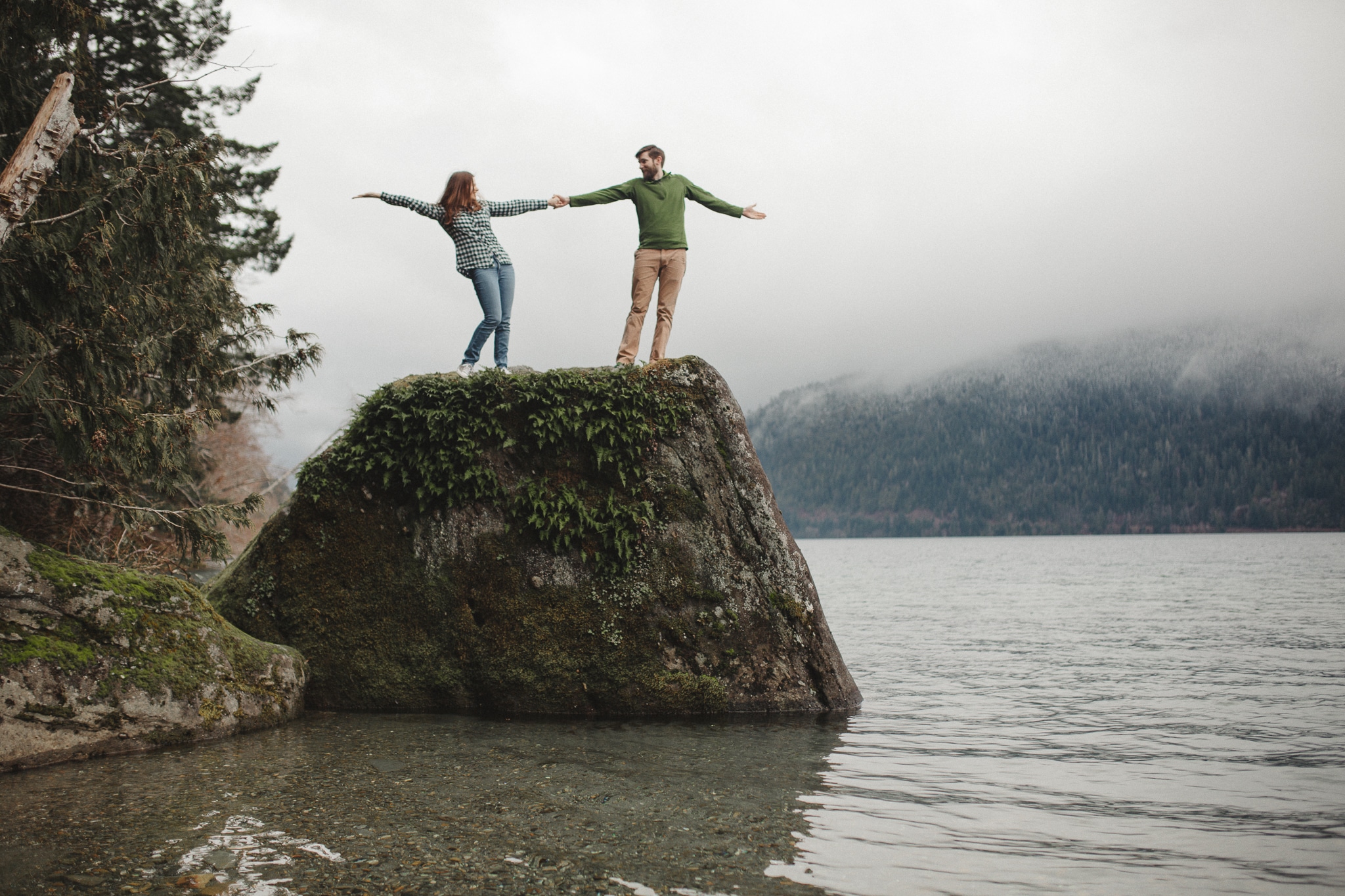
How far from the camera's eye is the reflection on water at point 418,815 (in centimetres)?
486

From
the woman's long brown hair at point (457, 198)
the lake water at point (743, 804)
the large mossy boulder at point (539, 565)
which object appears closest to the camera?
the lake water at point (743, 804)

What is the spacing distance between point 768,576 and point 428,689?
174 inches

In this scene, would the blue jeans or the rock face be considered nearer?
the rock face

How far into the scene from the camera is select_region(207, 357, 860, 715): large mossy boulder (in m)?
10.2

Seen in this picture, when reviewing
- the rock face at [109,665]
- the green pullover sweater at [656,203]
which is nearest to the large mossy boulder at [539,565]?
the rock face at [109,665]

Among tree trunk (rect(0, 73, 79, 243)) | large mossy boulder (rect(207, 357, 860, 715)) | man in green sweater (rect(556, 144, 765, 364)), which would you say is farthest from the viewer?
man in green sweater (rect(556, 144, 765, 364))

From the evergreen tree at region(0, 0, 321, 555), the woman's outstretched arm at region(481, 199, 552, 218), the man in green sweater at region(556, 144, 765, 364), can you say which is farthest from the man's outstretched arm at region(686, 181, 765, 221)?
the evergreen tree at region(0, 0, 321, 555)

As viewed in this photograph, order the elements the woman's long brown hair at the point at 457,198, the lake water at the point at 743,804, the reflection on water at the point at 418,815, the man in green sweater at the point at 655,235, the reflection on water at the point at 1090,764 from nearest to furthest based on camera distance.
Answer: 1. the reflection on water at the point at 418,815
2. the lake water at the point at 743,804
3. the reflection on water at the point at 1090,764
4. the woman's long brown hair at the point at 457,198
5. the man in green sweater at the point at 655,235

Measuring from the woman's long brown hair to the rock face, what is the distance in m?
5.66

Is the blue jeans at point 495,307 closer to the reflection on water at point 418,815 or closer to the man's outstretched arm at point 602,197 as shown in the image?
the man's outstretched arm at point 602,197

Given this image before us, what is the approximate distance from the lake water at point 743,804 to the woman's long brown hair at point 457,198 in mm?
6515

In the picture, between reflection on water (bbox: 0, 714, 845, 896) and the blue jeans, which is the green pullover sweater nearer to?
the blue jeans

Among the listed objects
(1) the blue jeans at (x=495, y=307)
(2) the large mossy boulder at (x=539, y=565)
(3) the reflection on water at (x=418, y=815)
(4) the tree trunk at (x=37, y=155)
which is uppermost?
(4) the tree trunk at (x=37, y=155)

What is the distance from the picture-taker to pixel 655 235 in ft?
39.3
